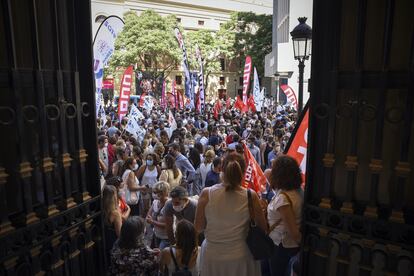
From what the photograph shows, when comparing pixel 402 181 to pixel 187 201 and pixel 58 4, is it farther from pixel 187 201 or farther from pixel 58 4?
pixel 187 201

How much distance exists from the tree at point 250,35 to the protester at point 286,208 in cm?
4784

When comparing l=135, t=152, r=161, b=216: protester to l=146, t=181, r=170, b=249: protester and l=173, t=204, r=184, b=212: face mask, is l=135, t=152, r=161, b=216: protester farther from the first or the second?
l=173, t=204, r=184, b=212: face mask

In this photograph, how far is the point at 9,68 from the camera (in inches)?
89.6

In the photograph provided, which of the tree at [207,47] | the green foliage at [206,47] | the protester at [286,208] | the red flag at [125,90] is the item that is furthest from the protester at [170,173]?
the tree at [207,47]

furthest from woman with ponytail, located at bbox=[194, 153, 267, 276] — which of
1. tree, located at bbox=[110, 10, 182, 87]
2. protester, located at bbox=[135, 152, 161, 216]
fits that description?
tree, located at bbox=[110, 10, 182, 87]

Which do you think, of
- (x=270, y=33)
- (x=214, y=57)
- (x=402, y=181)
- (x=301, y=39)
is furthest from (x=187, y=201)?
(x=270, y=33)

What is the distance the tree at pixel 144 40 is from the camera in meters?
40.0

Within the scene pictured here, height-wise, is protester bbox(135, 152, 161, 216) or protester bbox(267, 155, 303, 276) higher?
protester bbox(267, 155, 303, 276)

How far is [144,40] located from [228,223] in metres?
38.9

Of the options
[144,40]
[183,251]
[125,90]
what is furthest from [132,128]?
[144,40]

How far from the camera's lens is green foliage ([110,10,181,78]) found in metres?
40.0

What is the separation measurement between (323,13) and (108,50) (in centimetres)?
793

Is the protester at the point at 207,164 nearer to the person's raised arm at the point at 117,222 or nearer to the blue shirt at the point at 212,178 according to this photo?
the blue shirt at the point at 212,178

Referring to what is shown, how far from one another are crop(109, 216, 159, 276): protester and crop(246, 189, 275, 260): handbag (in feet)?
3.33
